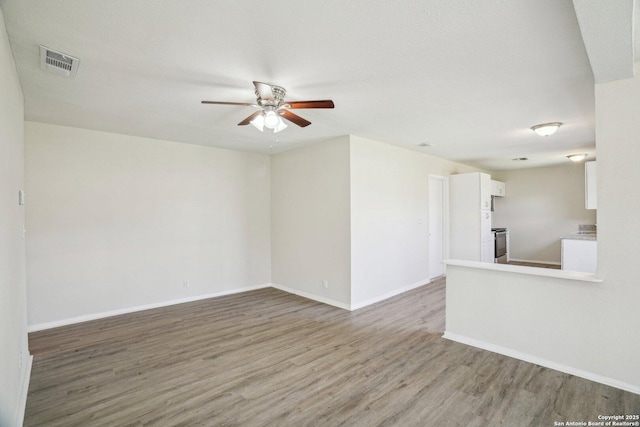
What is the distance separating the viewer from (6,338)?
1.73 meters

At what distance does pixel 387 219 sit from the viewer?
509 centimetres

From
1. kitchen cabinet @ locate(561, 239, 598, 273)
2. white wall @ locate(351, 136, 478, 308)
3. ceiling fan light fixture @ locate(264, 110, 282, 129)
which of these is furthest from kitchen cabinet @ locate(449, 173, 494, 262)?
ceiling fan light fixture @ locate(264, 110, 282, 129)

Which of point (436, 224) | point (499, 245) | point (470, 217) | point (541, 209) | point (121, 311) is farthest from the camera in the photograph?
point (541, 209)

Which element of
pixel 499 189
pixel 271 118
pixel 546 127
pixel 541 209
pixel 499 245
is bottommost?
pixel 499 245

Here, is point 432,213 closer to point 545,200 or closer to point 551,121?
point 551,121

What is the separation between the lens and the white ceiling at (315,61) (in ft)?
5.73

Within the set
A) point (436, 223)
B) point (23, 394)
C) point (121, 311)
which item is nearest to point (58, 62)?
point (23, 394)

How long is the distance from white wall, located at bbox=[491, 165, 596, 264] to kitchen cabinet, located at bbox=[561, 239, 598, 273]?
2886 mm

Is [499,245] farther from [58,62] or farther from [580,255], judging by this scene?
[58,62]

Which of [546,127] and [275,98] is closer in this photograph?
[275,98]

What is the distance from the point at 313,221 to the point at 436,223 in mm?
2926

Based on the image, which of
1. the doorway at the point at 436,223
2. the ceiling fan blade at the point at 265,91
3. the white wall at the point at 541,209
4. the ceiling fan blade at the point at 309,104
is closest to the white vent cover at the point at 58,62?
the ceiling fan blade at the point at 265,91

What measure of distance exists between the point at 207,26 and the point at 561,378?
3.81 metres

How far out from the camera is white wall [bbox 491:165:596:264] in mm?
7512
